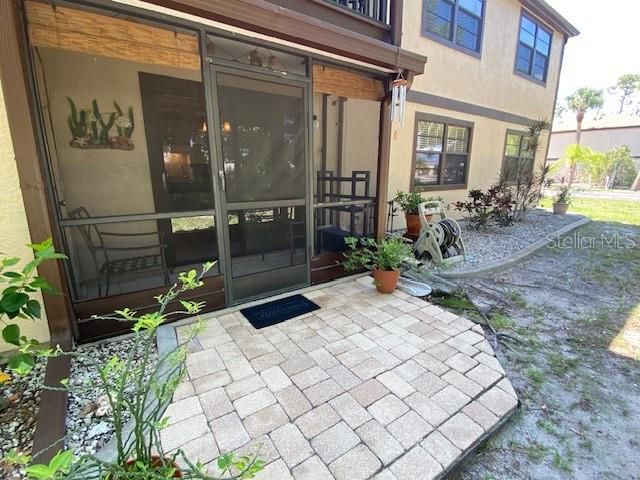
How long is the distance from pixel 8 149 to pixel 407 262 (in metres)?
3.83

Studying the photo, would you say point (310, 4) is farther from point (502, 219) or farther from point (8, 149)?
point (502, 219)

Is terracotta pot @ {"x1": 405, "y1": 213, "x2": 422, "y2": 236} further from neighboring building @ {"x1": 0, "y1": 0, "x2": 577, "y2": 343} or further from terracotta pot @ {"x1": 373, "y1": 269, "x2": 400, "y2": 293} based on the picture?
terracotta pot @ {"x1": 373, "y1": 269, "x2": 400, "y2": 293}

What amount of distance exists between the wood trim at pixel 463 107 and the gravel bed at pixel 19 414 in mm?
6029

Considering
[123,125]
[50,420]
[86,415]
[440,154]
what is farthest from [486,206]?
[50,420]

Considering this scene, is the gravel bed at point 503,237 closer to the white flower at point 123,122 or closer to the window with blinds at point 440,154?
the window with blinds at point 440,154

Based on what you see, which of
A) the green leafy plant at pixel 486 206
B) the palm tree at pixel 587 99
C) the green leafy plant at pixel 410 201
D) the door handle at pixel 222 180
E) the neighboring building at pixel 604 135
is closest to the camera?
the door handle at pixel 222 180

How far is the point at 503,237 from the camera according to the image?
5980 millimetres

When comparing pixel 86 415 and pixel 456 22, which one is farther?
pixel 456 22

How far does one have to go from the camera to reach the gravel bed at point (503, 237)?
4.75 m

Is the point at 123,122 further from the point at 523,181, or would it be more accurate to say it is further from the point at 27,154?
the point at 523,181

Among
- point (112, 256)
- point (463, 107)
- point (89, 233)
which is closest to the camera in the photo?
point (89, 233)

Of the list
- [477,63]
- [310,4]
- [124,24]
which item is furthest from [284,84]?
[477,63]

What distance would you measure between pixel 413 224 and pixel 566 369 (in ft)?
10.2

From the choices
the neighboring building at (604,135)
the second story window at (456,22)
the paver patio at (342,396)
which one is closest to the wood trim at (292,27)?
the paver patio at (342,396)
